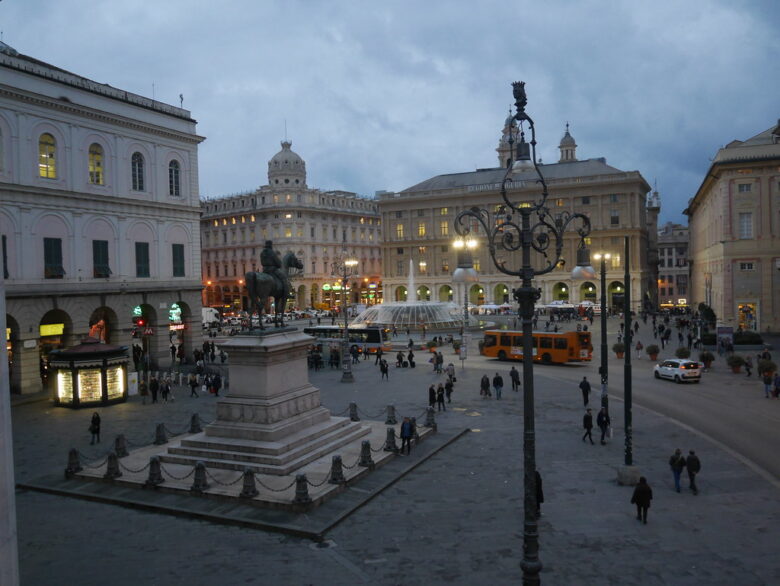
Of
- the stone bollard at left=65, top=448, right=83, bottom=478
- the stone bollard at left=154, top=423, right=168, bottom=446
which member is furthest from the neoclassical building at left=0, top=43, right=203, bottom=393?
the stone bollard at left=65, top=448, right=83, bottom=478

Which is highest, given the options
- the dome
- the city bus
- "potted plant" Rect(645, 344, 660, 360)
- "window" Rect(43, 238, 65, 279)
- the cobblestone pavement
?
the dome

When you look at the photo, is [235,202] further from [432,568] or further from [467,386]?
[432,568]

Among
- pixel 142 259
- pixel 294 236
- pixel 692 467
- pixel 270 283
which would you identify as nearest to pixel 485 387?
pixel 270 283

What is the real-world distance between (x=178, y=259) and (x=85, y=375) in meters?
12.7

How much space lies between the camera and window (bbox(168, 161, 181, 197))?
38219 millimetres

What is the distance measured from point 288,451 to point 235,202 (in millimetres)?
92794

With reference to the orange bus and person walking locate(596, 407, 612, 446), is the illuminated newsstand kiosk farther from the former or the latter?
the orange bus

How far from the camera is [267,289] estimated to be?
726 inches

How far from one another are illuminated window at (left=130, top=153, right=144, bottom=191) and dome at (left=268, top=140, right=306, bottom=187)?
6570 centimetres

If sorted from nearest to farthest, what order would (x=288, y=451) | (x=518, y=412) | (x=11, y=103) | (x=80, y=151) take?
(x=288, y=451) < (x=518, y=412) < (x=11, y=103) < (x=80, y=151)

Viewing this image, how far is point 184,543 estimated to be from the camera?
40.5ft

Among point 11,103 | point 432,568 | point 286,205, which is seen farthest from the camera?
point 286,205

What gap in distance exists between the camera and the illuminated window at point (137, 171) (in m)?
35.8

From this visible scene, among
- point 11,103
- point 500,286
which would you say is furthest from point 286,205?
point 11,103
